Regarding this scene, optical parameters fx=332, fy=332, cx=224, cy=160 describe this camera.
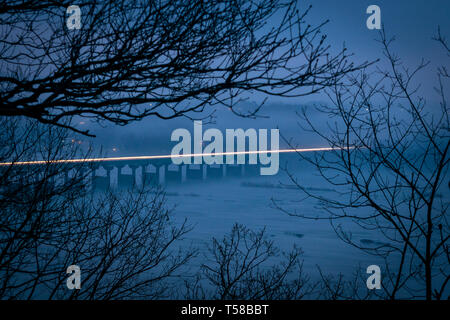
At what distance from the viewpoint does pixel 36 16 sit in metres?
2.82

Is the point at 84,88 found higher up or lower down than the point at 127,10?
lower down

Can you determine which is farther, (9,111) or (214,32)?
(214,32)

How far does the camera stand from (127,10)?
110 inches
